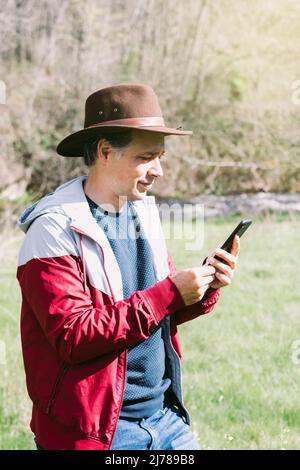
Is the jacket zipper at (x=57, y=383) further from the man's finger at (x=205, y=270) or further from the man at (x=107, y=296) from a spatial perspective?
the man's finger at (x=205, y=270)

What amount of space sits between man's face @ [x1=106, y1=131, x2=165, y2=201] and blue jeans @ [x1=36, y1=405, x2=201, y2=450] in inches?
29.5

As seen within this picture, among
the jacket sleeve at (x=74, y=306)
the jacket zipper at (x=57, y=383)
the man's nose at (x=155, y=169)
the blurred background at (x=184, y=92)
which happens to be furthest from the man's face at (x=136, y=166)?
the blurred background at (x=184, y=92)

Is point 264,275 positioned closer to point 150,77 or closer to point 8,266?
point 8,266

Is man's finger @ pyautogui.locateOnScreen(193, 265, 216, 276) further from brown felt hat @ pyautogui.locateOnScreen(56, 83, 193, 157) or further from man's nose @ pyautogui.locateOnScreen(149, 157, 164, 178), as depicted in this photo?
brown felt hat @ pyautogui.locateOnScreen(56, 83, 193, 157)

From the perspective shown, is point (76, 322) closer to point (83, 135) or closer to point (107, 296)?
point (107, 296)

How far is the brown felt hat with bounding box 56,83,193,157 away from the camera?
2408mm

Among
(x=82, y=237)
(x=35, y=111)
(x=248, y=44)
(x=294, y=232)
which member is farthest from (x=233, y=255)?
(x=248, y=44)

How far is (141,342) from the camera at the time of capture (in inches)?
94.9

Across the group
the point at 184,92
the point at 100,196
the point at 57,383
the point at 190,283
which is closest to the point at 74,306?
the point at 57,383

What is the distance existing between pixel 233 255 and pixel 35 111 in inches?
472

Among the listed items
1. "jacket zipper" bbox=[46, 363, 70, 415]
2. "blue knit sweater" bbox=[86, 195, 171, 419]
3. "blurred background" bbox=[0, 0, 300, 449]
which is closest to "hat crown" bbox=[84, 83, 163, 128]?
"blue knit sweater" bbox=[86, 195, 171, 419]

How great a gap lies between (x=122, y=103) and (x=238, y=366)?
3029mm
